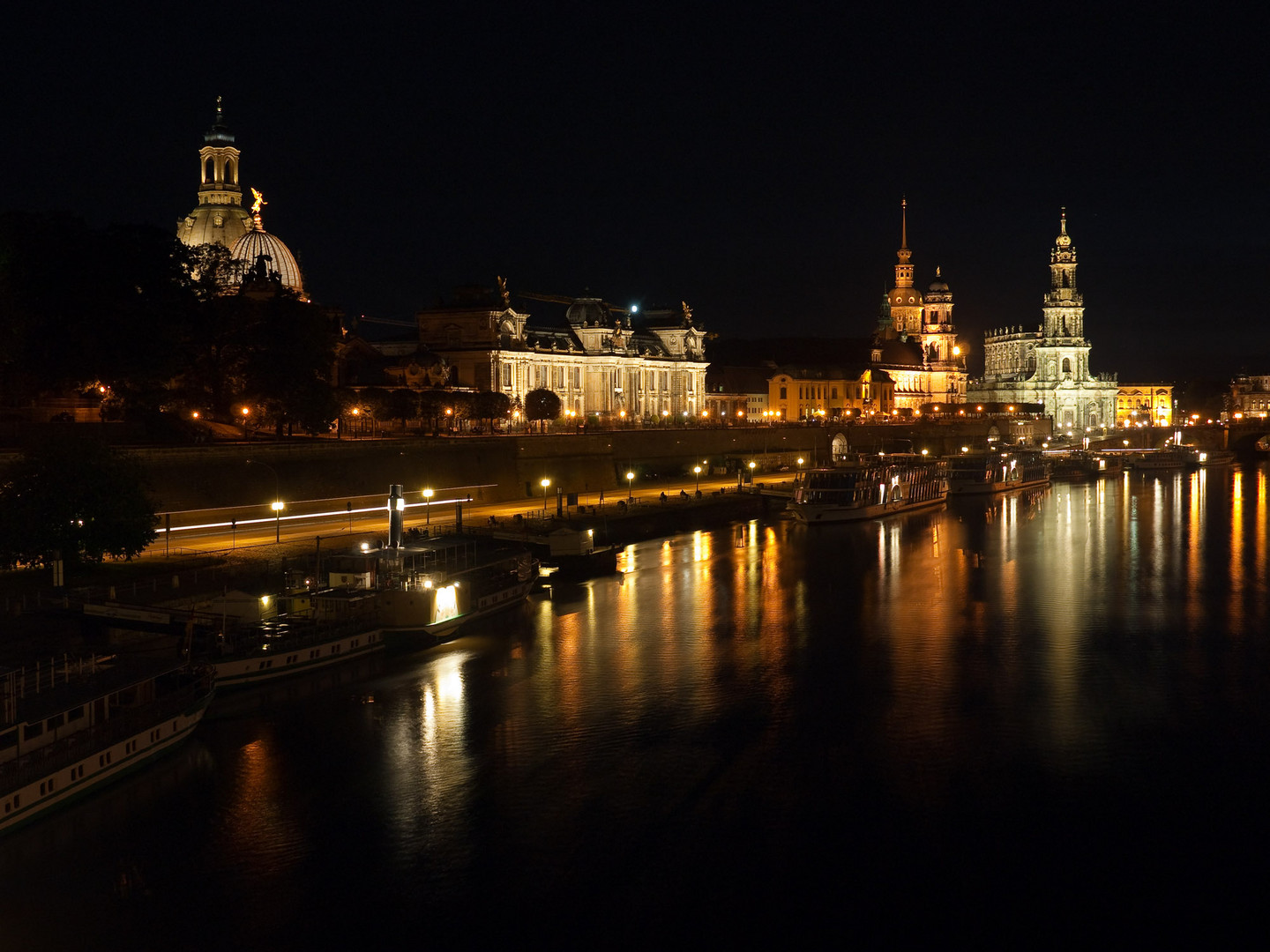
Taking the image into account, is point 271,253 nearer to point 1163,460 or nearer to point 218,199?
point 218,199

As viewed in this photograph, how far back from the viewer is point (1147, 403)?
18425 centimetres

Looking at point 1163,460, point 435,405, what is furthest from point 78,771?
point 1163,460

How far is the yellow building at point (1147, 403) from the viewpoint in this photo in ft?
586

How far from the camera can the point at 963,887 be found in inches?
667

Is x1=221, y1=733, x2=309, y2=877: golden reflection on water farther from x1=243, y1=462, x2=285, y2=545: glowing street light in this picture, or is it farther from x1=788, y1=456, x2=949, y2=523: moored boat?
x1=788, y1=456, x2=949, y2=523: moored boat

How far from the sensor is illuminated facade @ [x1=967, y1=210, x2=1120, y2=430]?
157500 mm

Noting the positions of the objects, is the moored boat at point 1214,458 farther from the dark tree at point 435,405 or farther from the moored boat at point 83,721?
the moored boat at point 83,721

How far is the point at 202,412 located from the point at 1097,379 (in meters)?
134

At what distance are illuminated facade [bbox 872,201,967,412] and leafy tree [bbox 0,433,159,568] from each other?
Result: 123 metres

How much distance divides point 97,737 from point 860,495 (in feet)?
159

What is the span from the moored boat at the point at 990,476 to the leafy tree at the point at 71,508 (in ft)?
200

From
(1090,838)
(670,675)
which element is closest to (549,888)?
(1090,838)

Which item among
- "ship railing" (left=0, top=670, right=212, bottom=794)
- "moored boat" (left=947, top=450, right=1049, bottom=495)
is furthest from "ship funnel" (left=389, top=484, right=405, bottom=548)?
"moored boat" (left=947, top=450, right=1049, bottom=495)

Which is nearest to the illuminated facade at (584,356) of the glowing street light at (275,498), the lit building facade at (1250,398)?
the glowing street light at (275,498)
